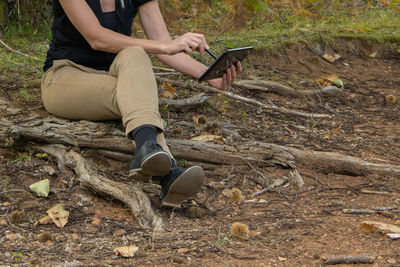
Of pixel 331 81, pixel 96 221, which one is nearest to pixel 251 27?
pixel 331 81

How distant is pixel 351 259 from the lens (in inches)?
89.7

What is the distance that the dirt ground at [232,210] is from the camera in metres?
2.36

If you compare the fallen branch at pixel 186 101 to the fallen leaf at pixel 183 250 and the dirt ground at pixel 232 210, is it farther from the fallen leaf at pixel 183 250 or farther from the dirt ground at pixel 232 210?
the fallen leaf at pixel 183 250

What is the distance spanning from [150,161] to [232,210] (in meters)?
0.67

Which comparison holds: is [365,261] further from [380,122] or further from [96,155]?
[380,122]

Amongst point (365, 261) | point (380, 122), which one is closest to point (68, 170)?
point (365, 261)

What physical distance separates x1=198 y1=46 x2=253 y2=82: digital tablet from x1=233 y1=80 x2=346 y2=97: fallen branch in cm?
159

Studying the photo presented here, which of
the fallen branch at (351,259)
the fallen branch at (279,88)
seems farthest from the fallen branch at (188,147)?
the fallen branch at (279,88)

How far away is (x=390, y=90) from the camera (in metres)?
5.60

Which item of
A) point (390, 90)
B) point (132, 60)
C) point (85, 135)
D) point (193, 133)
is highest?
point (132, 60)

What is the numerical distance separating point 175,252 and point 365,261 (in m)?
0.85

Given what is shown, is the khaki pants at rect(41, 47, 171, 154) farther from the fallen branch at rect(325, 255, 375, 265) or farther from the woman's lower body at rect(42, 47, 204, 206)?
the fallen branch at rect(325, 255, 375, 265)

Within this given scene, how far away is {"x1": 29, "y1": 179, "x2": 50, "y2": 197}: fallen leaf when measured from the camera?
284cm

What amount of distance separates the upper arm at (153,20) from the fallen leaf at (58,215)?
1.50 metres
